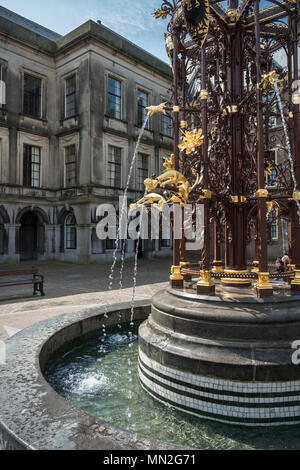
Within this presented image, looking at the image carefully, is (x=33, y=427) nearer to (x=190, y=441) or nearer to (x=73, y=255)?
(x=190, y=441)

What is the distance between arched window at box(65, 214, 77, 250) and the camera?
21.8 m

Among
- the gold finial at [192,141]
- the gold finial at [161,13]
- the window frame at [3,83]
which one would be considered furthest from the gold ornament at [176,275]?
the window frame at [3,83]

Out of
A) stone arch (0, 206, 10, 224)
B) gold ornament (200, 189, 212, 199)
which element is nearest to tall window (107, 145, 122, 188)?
stone arch (0, 206, 10, 224)

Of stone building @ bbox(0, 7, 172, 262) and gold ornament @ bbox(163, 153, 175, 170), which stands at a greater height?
stone building @ bbox(0, 7, 172, 262)

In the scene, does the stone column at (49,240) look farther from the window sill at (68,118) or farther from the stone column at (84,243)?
the window sill at (68,118)

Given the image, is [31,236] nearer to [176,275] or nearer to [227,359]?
[176,275]

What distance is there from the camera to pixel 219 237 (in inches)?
223

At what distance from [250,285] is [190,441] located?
8.18ft

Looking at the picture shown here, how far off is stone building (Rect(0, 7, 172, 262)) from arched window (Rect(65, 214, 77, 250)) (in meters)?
0.07

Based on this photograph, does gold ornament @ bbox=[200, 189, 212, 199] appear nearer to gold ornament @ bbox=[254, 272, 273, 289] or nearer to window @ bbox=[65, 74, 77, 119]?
gold ornament @ bbox=[254, 272, 273, 289]

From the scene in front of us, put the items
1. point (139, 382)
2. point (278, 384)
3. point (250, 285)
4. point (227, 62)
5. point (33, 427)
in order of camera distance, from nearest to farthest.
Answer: point (33, 427) < point (278, 384) < point (139, 382) < point (250, 285) < point (227, 62)

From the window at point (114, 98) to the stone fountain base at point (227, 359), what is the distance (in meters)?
20.7

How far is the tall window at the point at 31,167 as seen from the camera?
69.8ft

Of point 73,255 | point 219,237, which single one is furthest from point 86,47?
point 219,237
